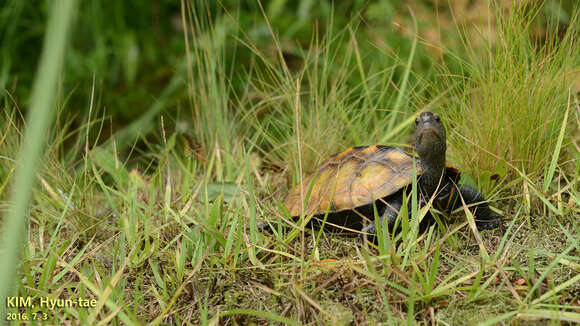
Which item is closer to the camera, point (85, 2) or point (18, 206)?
point (18, 206)

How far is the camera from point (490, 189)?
1653 mm

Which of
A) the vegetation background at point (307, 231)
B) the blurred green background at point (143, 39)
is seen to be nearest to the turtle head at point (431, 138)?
the vegetation background at point (307, 231)

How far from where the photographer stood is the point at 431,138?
1462 millimetres

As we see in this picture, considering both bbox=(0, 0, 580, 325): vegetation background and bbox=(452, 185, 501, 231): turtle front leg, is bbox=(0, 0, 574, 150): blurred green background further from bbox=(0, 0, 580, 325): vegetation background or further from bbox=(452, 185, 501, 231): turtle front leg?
bbox=(452, 185, 501, 231): turtle front leg

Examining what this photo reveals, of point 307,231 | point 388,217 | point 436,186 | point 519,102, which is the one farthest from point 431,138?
point 307,231

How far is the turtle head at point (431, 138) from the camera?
57.4 inches

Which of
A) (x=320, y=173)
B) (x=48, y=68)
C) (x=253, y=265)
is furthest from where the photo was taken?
(x=320, y=173)

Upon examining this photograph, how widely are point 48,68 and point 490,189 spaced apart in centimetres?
154

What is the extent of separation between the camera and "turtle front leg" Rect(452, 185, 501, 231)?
1.50 m

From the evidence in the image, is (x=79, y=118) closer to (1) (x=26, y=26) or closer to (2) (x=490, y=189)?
(1) (x=26, y=26)

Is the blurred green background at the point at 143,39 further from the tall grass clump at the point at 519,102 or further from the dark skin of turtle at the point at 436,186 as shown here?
the dark skin of turtle at the point at 436,186

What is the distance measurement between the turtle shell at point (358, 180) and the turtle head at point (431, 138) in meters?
0.09

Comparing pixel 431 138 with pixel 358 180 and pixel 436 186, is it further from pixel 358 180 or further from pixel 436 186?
pixel 358 180

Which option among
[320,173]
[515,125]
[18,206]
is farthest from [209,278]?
[515,125]
